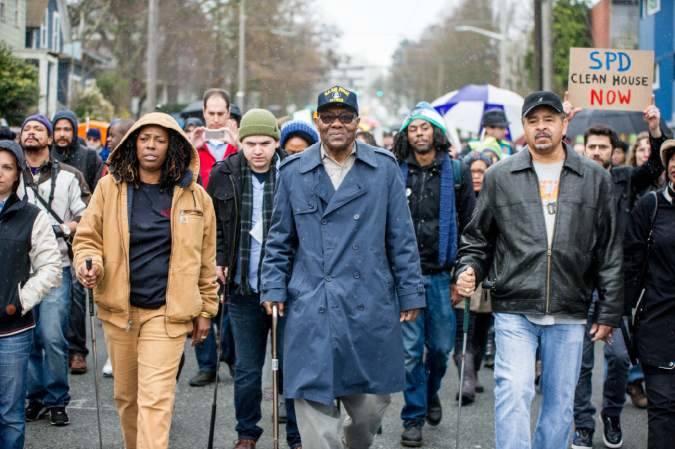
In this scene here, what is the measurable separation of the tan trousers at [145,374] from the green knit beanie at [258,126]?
1.64 meters

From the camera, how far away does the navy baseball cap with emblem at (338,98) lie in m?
5.70

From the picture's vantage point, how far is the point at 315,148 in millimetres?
5895

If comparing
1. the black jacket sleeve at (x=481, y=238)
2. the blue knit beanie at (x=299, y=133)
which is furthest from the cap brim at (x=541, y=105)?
the blue knit beanie at (x=299, y=133)

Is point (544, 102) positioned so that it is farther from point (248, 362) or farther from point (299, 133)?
point (248, 362)

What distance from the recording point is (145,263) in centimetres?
593

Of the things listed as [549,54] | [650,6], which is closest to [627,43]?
[650,6]

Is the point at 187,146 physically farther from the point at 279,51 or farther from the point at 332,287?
the point at 279,51

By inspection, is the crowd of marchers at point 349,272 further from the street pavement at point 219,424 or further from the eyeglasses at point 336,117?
the street pavement at point 219,424

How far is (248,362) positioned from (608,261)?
98.3 inches

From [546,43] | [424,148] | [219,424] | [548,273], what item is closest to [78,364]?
[219,424]

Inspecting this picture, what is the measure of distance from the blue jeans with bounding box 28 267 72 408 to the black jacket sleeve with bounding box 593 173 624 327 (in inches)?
157

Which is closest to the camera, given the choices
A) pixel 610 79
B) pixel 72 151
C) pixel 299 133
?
pixel 299 133

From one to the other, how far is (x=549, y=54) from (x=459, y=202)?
12.5 metres

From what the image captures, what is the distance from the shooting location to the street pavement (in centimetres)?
746
